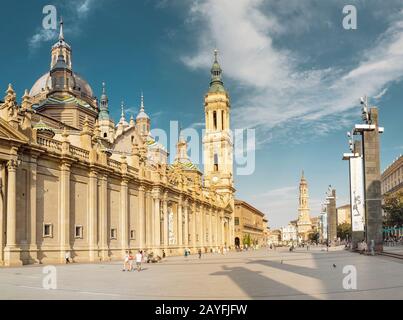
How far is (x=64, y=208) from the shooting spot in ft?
133

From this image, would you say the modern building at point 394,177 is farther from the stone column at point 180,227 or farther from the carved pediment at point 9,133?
the carved pediment at point 9,133

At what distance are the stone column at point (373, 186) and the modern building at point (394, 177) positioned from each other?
7274 cm

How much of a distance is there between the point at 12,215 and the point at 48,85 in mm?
56079

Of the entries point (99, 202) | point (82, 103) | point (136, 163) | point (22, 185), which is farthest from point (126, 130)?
point (22, 185)

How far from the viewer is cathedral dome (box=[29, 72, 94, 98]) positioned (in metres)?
86.8

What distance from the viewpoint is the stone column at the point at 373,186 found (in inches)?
1794

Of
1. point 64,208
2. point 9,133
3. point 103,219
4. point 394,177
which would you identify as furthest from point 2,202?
point 394,177

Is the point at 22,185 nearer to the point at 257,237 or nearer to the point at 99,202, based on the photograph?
the point at 99,202

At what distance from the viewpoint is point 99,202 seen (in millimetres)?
46469

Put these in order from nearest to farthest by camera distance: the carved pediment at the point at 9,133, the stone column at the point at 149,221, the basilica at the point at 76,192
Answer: the carved pediment at the point at 9,133
the basilica at the point at 76,192
the stone column at the point at 149,221

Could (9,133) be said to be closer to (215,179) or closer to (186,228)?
(186,228)

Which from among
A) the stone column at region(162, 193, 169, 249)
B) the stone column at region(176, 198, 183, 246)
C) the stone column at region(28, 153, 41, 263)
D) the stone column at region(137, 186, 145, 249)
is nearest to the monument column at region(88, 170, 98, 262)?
the stone column at region(28, 153, 41, 263)

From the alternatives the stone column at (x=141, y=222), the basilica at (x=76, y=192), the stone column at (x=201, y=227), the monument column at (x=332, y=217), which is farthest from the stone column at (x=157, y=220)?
the monument column at (x=332, y=217)
